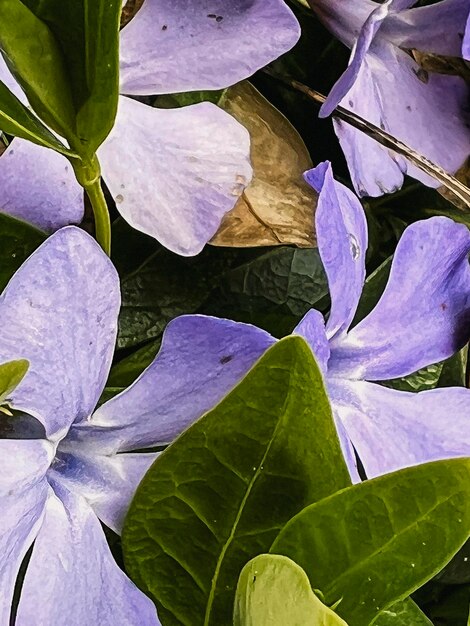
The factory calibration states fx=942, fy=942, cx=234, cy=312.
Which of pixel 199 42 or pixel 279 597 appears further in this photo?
pixel 199 42

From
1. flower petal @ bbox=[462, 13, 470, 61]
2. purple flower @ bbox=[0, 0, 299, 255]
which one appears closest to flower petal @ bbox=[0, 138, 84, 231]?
purple flower @ bbox=[0, 0, 299, 255]

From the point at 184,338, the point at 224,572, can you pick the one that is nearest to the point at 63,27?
the point at 184,338

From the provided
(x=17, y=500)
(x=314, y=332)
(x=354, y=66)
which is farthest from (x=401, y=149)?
(x=17, y=500)

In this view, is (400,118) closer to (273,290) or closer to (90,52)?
(273,290)

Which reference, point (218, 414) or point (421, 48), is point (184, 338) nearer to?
point (218, 414)

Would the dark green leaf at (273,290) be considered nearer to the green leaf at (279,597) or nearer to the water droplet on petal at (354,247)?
the water droplet on petal at (354,247)

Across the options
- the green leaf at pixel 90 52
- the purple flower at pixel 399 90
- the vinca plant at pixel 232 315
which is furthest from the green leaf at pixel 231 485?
the purple flower at pixel 399 90
